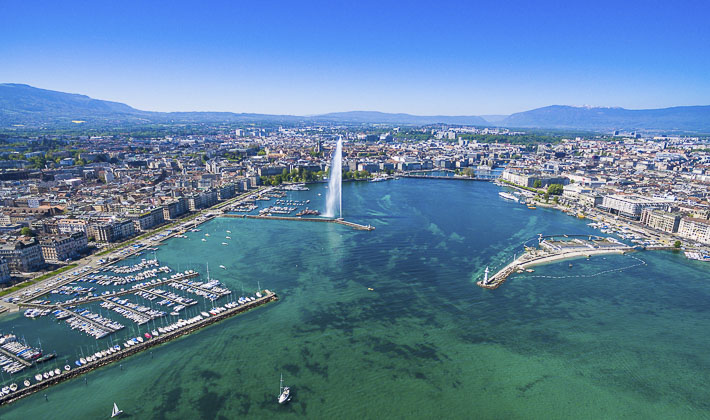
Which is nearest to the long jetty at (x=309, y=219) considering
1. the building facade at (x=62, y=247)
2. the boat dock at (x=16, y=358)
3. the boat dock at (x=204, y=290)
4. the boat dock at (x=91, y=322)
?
the building facade at (x=62, y=247)

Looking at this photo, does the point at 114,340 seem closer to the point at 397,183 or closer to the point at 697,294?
the point at 697,294

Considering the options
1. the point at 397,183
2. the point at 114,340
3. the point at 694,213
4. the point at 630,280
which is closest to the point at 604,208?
the point at 694,213

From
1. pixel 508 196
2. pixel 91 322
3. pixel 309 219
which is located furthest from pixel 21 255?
pixel 508 196

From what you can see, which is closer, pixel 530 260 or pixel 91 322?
pixel 91 322

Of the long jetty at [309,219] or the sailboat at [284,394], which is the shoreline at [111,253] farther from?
the sailboat at [284,394]

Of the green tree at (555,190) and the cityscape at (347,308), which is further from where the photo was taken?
the green tree at (555,190)

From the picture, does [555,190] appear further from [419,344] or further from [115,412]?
[115,412]
